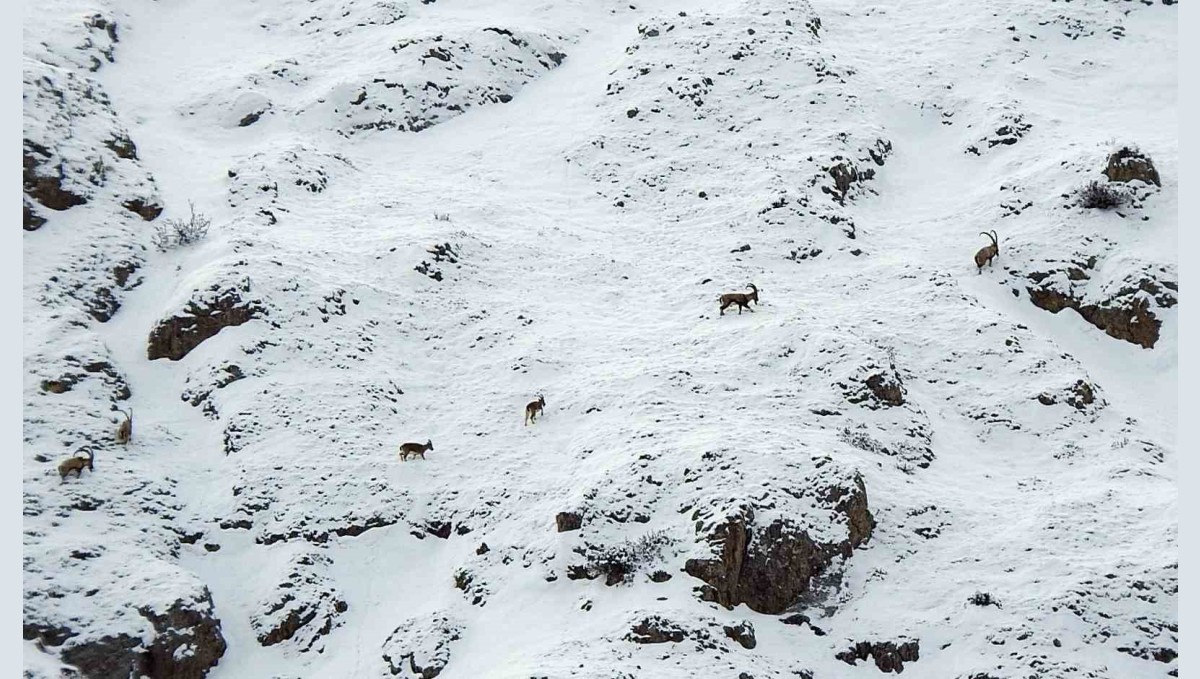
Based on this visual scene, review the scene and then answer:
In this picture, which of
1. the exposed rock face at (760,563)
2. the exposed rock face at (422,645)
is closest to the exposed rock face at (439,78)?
the exposed rock face at (422,645)

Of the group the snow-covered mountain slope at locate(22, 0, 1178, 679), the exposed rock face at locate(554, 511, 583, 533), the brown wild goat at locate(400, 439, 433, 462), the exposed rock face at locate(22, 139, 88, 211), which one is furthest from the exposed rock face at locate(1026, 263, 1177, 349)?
the exposed rock face at locate(22, 139, 88, 211)

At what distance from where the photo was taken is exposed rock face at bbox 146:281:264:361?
18.0m

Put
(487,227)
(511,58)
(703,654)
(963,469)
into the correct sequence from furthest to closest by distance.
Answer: (511,58) < (487,227) < (963,469) < (703,654)

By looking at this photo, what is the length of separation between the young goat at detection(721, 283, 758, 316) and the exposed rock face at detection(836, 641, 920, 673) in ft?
25.2

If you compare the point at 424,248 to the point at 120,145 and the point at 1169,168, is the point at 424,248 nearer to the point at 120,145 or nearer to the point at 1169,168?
the point at 120,145

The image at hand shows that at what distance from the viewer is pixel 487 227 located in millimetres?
22641

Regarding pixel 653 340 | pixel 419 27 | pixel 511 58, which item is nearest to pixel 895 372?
pixel 653 340

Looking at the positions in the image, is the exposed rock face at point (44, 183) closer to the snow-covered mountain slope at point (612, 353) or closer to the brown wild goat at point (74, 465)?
the snow-covered mountain slope at point (612, 353)

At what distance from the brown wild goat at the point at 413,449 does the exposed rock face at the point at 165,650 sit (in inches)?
152

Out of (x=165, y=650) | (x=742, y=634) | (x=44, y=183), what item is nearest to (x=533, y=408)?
(x=742, y=634)

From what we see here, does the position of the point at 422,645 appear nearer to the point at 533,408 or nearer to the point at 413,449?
the point at 413,449

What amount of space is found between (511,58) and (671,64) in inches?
208

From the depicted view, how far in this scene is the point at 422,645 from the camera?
13586 millimetres

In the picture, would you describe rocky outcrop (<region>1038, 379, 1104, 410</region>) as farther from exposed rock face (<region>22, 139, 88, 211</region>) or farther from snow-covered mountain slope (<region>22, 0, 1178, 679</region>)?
exposed rock face (<region>22, 139, 88, 211</region>)
